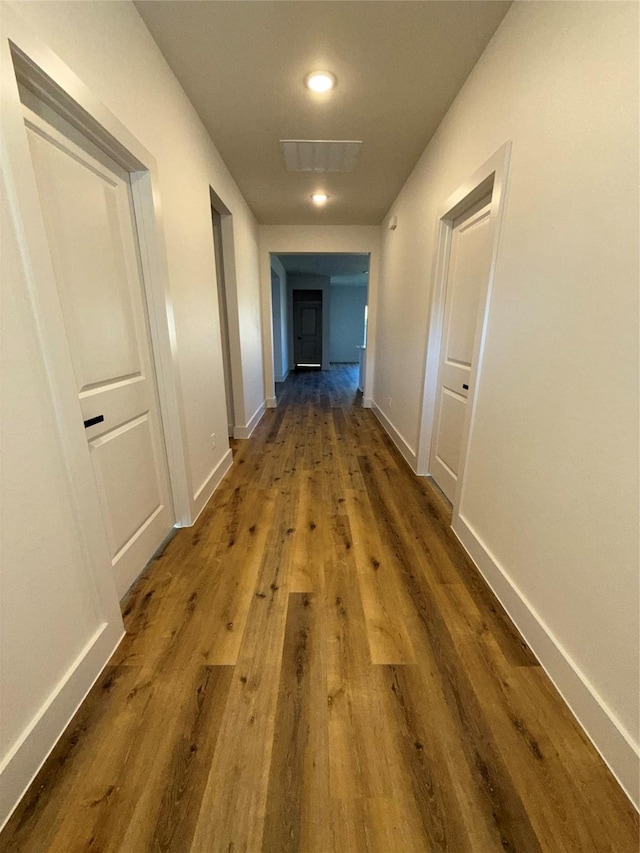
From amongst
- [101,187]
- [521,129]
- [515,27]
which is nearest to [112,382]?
[101,187]

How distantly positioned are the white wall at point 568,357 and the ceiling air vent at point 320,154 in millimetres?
1098

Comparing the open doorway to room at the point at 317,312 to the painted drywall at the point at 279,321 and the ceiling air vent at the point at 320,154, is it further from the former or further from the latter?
the ceiling air vent at the point at 320,154

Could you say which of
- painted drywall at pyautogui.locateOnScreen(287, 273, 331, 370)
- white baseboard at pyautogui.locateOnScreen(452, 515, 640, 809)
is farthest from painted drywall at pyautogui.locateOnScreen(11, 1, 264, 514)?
painted drywall at pyautogui.locateOnScreen(287, 273, 331, 370)

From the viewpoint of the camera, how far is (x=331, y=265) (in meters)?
7.12

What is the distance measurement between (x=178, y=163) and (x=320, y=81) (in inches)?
37.2

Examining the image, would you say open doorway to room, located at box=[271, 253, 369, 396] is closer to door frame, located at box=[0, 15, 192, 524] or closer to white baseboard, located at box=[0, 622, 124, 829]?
door frame, located at box=[0, 15, 192, 524]

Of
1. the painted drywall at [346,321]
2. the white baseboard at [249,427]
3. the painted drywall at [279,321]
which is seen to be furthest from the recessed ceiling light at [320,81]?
the painted drywall at [346,321]

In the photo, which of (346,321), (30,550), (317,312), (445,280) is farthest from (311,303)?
(30,550)

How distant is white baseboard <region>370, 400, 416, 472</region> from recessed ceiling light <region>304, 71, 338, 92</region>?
257cm

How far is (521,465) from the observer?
1364 mm

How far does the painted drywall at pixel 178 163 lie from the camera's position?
1136 mm

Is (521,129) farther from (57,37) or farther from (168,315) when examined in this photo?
(168,315)

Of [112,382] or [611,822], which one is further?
[112,382]

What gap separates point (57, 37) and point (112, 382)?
1120mm
